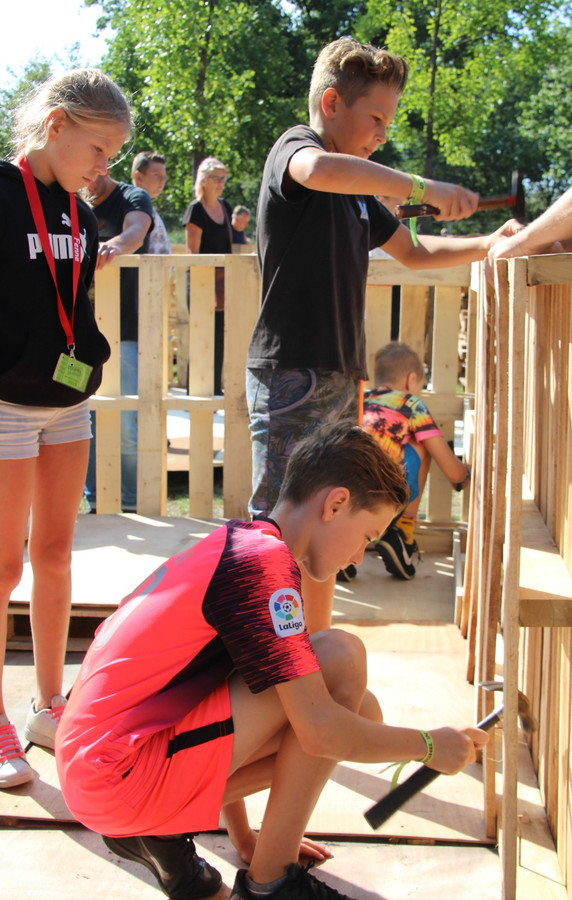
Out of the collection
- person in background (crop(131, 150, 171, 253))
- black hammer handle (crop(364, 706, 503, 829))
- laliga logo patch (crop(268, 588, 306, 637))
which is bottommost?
black hammer handle (crop(364, 706, 503, 829))

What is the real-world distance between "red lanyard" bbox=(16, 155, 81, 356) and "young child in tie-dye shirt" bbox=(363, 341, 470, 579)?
6.76 feet

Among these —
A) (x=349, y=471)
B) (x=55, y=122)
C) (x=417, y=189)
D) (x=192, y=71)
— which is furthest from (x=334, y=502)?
(x=192, y=71)

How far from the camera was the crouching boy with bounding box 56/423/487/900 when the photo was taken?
1.75 metres

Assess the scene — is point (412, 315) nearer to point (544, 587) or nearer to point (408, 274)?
point (408, 274)

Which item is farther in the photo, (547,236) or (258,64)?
(258,64)

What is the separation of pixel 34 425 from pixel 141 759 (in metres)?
1.08

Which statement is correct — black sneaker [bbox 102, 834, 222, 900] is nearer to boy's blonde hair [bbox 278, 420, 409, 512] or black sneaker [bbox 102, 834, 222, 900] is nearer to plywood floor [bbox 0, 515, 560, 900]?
plywood floor [bbox 0, 515, 560, 900]

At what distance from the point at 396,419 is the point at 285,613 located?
9.09 ft

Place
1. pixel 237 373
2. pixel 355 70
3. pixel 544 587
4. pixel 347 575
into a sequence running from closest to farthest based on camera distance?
pixel 544 587 < pixel 355 70 < pixel 347 575 < pixel 237 373

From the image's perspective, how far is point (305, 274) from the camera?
2711 mm

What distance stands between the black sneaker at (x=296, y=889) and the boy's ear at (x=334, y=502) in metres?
0.75

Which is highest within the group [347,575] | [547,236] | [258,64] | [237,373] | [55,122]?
[258,64]

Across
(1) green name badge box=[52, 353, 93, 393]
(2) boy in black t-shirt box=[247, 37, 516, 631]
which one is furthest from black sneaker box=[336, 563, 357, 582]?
(1) green name badge box=[52, 353, 93, 393]

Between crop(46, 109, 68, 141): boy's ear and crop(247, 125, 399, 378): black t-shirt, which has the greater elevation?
crop(46, 109, 68, 141): boy's ear
